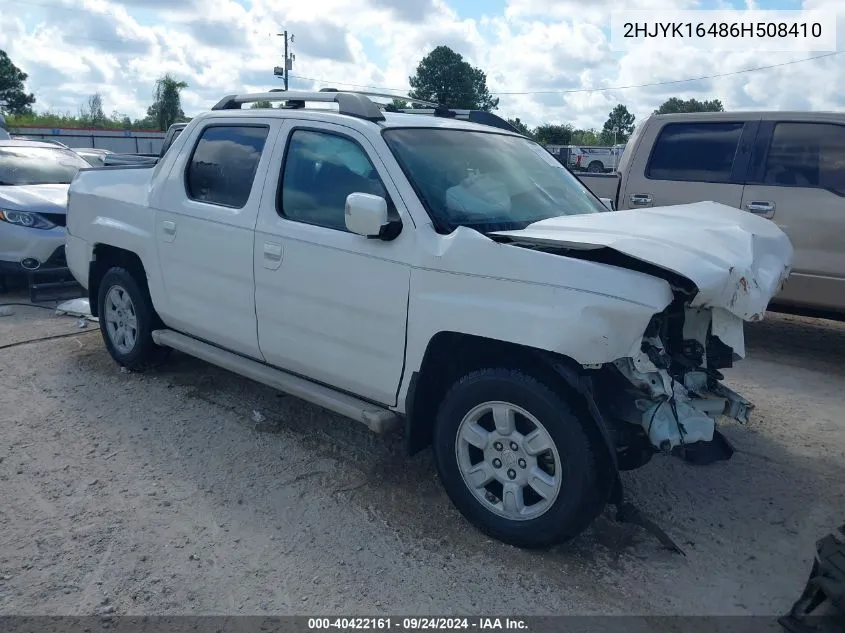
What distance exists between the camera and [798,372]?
6180 mm

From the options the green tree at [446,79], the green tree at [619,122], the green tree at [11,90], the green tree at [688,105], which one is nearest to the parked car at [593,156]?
the green tree at [688,105]

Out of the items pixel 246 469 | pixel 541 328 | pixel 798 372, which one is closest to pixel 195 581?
pixel 246 469

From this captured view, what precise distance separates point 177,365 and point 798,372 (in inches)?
199

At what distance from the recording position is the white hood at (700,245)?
3.09 metres

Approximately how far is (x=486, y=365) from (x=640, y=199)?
430cm

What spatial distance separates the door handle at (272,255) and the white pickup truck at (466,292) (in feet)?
0.04

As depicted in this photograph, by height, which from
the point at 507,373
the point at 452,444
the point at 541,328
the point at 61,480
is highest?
the point at 541,328

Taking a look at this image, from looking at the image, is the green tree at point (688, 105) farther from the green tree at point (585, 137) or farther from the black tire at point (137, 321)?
the black tire at point (137, 321)

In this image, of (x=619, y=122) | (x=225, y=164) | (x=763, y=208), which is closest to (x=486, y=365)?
(x=225, y=164)

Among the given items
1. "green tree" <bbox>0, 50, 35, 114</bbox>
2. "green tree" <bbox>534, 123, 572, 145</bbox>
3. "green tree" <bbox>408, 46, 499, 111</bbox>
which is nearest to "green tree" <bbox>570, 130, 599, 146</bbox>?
"green tree" <bbox>534, 123, 572, 145</bbox>

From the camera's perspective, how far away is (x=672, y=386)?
10.7 feet

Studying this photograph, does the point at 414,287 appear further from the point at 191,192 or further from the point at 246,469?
the point at 191,192

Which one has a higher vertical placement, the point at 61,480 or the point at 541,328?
the point at 541,328

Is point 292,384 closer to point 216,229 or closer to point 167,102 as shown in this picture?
point 216,229
